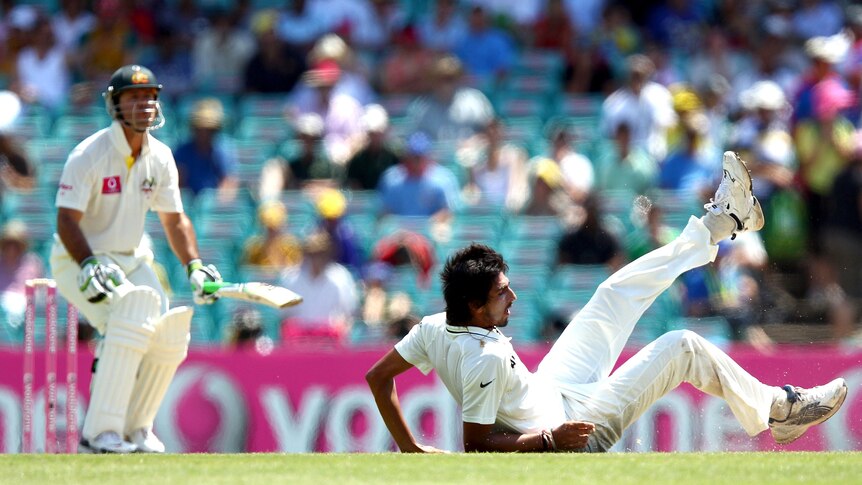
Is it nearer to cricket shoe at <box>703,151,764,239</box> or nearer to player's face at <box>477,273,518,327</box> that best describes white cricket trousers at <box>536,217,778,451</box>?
cricket shoe at <box>703,151,764,239</box>

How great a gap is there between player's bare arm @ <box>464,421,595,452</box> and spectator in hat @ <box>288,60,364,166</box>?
684 centimetres

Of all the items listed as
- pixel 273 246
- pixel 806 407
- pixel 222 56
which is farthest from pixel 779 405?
pixel 222 56

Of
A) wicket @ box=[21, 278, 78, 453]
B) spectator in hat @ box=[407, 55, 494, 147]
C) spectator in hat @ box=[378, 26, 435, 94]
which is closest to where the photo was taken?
wicket @ box=[21, 278, 78, 453]

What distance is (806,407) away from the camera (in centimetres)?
707

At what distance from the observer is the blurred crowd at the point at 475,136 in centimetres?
1156

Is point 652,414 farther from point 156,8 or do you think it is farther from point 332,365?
point 156,8

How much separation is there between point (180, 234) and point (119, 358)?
878 mm

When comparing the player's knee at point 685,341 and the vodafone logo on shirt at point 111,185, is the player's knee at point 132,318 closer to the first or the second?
the vodafone logo on shirt at point 111,185

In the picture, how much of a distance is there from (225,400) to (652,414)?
2.84m

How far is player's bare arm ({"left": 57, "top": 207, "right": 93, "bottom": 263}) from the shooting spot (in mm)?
7629

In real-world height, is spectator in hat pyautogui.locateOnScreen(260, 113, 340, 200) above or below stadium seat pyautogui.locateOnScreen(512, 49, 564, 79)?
below

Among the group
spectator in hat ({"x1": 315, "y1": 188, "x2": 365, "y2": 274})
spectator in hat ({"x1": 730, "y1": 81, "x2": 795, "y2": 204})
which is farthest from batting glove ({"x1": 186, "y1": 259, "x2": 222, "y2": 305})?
spectator in hat ({"x1": 730, "y1": 81, "x2": 795, "y2": 204})

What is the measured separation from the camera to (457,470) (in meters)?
6.06

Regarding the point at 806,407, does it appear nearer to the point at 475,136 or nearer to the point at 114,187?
the point at 114,187
